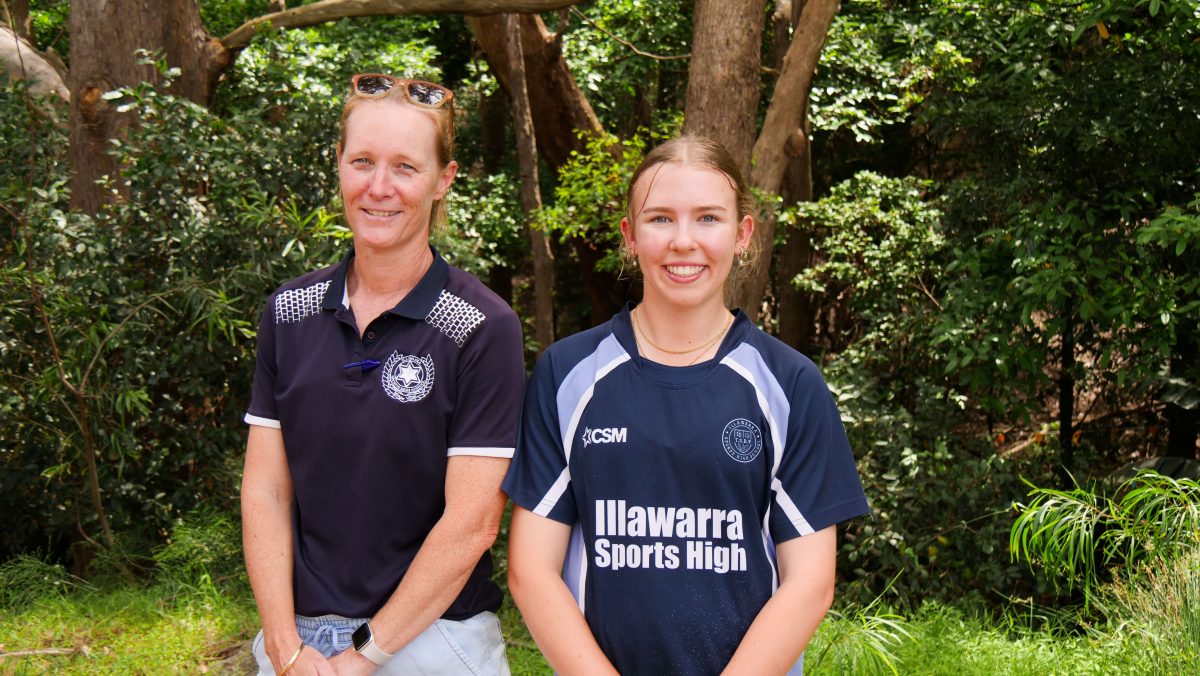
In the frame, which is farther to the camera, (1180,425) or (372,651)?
(1180,425)

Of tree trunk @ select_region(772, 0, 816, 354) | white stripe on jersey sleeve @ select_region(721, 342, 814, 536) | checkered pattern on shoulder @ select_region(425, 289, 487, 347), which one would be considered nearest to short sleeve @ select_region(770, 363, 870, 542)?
white stripe on jersey sleeve @ select_region(721, 342, 814, 536)

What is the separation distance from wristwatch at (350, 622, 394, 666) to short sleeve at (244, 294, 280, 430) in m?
0.44

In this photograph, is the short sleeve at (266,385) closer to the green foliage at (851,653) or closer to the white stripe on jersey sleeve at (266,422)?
the white stripe on jersey sleeve at (266,422)

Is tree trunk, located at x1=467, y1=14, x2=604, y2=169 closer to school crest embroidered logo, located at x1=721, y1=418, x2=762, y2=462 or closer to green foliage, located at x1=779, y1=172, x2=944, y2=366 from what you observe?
green foliage, located at x1=779, y1=172, x2=944, y2=366

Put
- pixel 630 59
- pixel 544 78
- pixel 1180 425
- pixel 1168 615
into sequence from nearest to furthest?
1. pixel 1168 615
2. pixel 1180 425
3. pixel 544 78
4. pixel 630 59

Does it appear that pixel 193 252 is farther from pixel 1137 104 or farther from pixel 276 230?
pixel 1137 104

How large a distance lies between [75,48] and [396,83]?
526 cm

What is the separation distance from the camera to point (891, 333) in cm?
730

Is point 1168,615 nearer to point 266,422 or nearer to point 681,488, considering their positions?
point 681,488

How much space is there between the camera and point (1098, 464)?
24.8 feet

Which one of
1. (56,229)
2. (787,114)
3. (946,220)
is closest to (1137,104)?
(946,220)

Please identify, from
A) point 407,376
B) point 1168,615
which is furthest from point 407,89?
point 1168,615

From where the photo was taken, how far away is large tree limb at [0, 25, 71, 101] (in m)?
7.50

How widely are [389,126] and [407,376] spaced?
49 cm
